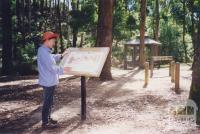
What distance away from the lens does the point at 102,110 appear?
33.9 feet

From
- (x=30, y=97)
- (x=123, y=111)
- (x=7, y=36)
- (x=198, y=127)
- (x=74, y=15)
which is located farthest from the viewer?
(x=74, y=15)

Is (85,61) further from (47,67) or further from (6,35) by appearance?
(6,35)

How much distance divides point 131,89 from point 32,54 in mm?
14351

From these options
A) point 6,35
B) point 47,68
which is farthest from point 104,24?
point 6,35

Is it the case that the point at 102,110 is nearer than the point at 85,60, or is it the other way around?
the point at 85,60

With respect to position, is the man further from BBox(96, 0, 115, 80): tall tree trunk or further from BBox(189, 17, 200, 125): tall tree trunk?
BBox(96, 0, 115, 80): tall tree trunk

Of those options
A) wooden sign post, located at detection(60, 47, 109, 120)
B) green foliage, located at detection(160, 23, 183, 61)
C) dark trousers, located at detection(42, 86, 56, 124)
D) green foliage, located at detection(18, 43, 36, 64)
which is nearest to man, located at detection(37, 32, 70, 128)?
dark trousers, located at detection(42, 86, 56, 124)

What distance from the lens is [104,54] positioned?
344 inches

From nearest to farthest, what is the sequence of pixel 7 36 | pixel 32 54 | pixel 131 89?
pixel 131 89, pixel 7 36, pixel 32 54

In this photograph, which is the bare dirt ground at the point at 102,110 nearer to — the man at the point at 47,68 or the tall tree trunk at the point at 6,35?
the man at the point at 47,68

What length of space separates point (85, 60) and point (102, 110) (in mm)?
2086

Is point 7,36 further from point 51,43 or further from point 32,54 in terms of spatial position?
point 51,43

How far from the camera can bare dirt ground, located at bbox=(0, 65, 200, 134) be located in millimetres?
8305

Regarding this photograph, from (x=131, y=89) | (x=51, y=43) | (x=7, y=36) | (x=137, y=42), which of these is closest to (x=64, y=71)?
(x=51, y=43)
